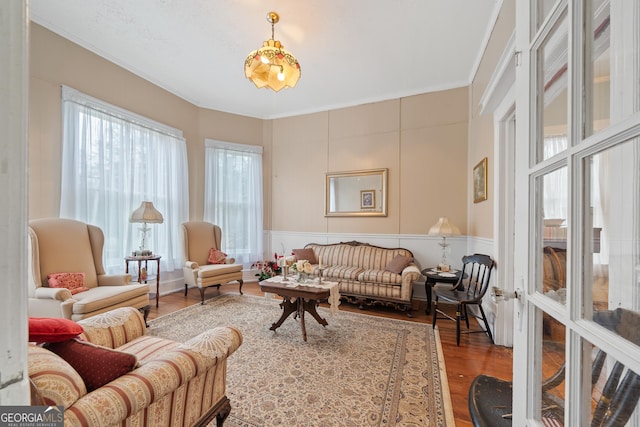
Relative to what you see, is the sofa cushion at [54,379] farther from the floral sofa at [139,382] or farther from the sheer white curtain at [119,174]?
the sheer white curtain at [119,174]

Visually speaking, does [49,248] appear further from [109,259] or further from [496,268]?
[496,268]

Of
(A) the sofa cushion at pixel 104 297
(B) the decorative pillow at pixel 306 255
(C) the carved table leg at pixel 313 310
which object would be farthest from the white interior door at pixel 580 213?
(B) the decorative pillow at pixel 306 255

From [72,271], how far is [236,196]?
9.16 feet

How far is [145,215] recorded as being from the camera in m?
A: 3.60

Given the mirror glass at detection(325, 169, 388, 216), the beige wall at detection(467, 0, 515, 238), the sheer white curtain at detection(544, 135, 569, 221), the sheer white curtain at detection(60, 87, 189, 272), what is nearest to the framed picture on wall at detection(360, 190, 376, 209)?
the mirror glass at detection(325, 169, 388, 216)

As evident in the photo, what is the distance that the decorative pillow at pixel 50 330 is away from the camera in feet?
3.21

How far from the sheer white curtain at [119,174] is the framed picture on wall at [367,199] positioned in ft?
10.1

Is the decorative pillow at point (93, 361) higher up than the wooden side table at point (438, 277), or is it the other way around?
the decorative pillow at point (93, 361)

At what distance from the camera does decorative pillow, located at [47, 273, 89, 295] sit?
2577mm

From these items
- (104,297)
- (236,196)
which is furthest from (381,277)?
(236,196)

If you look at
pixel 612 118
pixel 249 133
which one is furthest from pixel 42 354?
pixel 249 133

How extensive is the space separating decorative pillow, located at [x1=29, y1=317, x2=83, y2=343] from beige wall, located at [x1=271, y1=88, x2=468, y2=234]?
4009 mm

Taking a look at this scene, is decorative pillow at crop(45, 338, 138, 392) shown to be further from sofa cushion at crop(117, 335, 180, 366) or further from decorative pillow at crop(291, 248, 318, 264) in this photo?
decorative pillow at crop(291, 248, 318, 264)

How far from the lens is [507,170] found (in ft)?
8.54
